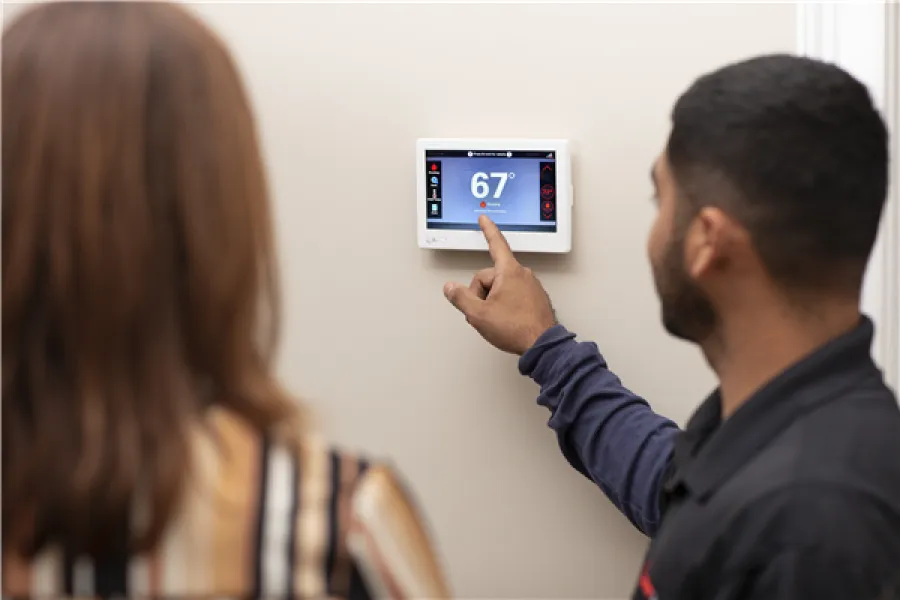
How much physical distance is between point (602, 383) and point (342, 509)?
49cm

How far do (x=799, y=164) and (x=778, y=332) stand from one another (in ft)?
0.40

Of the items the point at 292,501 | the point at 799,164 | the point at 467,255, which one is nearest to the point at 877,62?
the point at 799,164

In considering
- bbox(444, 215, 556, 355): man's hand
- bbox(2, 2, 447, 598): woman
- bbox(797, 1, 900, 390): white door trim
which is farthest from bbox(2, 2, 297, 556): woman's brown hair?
bbox(797, 1, 900, 390): white door trim

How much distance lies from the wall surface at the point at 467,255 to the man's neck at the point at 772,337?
0.90ft

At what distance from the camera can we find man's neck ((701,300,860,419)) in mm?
708

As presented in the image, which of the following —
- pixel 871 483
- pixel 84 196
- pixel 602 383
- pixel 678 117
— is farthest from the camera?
pixel 602 383

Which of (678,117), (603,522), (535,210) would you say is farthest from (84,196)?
(603,522)

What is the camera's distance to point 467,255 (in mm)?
1052

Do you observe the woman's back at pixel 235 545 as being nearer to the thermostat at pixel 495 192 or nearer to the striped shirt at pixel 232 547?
the striped shirt at pixel 232 547

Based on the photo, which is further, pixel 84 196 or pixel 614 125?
pixel 614 125

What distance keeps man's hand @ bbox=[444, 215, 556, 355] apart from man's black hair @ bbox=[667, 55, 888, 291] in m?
0.31

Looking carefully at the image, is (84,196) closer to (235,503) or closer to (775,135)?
(235,503)

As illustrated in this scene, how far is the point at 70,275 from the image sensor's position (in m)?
0.49

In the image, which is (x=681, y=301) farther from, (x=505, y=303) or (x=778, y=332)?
(x=505, y=303)
